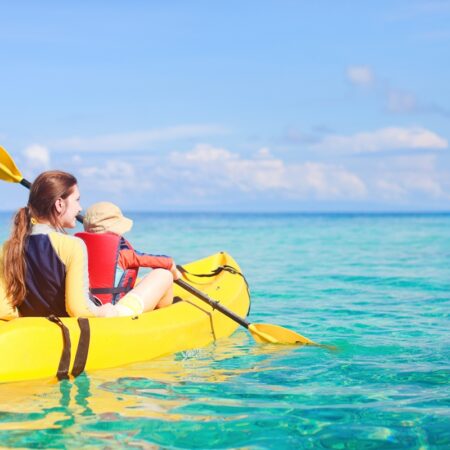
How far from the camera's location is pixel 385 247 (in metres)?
19.0

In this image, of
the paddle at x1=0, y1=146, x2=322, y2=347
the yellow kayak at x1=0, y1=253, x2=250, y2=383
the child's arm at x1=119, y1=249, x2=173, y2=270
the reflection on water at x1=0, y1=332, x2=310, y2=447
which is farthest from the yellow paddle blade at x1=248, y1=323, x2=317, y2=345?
the child's arm at x1=119, y1=249, x2=173, y2=270

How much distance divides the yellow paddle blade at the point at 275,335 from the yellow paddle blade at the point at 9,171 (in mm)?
2205

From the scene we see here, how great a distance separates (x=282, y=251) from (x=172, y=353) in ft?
41.6

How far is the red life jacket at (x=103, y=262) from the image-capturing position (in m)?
4.52

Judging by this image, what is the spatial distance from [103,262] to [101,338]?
499mm

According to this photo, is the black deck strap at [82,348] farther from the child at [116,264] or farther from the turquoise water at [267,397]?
the child at [116,264]

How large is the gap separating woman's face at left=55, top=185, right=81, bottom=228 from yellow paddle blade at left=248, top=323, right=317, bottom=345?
6.41 ft

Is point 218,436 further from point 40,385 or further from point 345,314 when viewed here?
point 345,314

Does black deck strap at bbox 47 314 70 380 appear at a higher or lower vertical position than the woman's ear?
lower

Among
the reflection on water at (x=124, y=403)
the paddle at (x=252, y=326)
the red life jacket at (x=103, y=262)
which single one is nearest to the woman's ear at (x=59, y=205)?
the red life jacket at (x=103, y=262)

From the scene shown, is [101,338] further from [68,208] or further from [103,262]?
[68,208]

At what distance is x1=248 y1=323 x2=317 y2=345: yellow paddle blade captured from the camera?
18.0ft

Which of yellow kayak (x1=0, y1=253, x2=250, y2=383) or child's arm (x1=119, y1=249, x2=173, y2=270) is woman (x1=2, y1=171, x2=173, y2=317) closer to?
yellow kayak (x1=0, y1=253, x2=250, y2=383)

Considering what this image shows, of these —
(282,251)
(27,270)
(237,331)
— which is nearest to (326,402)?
(27,270)
